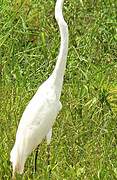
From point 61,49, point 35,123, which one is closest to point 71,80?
point 61,49

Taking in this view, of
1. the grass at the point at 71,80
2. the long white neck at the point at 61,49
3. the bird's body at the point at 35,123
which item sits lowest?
the grass at the point at 71,80

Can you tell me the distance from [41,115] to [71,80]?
2.95ft

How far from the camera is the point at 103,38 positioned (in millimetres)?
4934

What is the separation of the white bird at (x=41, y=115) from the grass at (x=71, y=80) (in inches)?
4.8

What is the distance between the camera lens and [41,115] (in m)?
3.62

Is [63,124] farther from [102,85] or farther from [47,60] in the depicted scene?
[47,60]

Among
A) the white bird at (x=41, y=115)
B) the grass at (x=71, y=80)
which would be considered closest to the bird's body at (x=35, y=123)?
the white bird at (x=41, y=115)

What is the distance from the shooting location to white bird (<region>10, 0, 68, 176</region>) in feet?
11.5

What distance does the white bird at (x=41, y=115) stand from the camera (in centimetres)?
349

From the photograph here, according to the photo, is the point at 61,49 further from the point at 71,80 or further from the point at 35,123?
the point at 71,80

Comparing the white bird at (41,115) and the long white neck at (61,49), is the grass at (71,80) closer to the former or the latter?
the white bird at (41,115)

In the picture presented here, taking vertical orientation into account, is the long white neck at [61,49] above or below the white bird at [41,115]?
above

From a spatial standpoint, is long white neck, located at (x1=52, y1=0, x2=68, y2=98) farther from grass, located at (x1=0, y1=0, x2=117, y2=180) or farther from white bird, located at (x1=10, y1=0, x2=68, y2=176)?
grass, located at (x1=0, y1=0, x2=117, y2=180)

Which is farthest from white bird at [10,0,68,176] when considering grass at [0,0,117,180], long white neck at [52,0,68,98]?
grass at [0,0,117,180]
